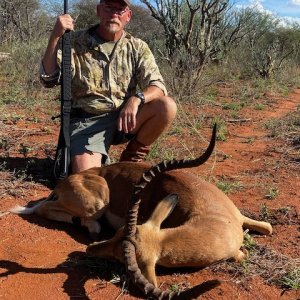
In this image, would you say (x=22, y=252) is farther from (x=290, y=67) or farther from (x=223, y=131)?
(x=290, y=67)

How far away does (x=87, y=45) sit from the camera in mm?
5215

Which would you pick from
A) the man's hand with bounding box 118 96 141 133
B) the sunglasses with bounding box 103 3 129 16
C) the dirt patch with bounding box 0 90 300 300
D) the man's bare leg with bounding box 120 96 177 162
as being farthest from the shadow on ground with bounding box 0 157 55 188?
the sunglasses with bounding box 103 3 129 16

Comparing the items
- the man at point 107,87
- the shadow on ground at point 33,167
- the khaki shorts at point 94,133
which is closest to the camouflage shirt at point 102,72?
A: the man at point 107,87

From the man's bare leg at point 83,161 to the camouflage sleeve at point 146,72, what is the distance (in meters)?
0.94

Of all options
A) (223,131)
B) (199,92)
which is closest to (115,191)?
(223,131)

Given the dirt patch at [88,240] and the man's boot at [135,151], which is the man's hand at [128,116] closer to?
the man's boot at [135,151]

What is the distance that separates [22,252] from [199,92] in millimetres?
8271

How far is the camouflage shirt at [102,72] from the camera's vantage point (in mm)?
5172

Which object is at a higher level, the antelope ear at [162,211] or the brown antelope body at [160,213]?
the antelope ear at [162,211]

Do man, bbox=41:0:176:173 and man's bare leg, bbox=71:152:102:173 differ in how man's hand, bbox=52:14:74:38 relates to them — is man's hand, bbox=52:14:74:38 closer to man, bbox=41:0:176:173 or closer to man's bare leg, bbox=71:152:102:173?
man, bbox=41:0:176:173

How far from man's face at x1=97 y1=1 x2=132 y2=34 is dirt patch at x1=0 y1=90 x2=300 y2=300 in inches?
67.2

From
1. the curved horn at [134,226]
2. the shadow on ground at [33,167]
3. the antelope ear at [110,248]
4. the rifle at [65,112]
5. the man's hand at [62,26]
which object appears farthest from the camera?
the shadow on ground at [33,167]

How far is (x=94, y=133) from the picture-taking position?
523cm

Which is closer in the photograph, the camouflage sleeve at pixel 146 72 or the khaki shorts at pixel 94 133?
the khaki shorts at pixel 94 133
